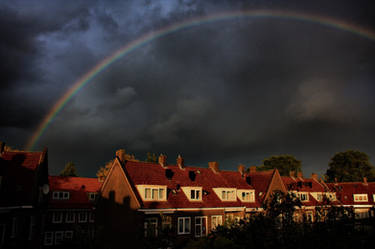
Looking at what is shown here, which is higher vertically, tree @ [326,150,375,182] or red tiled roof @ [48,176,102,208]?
tree @ [326,150,375,182]

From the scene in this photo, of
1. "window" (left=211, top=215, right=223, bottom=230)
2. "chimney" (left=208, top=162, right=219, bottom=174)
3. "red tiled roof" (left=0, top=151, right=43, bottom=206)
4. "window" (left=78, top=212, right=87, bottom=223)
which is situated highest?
"chimney" (left=208, top=162, right=219, bottom=174)

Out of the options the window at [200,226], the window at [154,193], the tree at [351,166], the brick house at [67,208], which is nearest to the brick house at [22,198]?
the window at [154,193]

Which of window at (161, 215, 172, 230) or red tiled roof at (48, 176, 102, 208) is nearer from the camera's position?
window at (161, 215, 172, 230)

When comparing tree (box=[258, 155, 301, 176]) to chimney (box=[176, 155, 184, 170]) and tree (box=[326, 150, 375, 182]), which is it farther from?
chimney (box=[176, 155, 184, 170])

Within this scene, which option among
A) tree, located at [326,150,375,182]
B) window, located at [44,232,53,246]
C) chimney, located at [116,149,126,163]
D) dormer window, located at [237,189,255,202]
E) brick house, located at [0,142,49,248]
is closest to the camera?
brick house, located at [0,142,49,248]

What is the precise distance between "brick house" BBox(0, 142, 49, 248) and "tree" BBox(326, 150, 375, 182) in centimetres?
8275

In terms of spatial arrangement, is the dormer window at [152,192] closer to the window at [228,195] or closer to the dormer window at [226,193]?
the dormer window at [226,193]


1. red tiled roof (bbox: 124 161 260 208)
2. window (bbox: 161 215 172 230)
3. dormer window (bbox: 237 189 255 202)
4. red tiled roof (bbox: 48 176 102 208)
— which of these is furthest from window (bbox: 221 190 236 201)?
red tiled roof (bbox: 48 176 102 208)

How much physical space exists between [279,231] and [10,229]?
86.6 feet

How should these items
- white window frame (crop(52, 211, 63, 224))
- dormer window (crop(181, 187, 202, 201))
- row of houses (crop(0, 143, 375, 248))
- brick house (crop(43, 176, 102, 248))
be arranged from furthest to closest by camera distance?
white window frame (crop(52, 211, 63, 224)) → brick house (crop(43, 176, 102, 248)) → dormer window (crop(181, 187, 202, 201)) → row of houses (crop(0, 143, 375, 248))

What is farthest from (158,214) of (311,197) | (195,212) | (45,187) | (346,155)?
(346,155)

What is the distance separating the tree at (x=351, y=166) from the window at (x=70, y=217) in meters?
73.7

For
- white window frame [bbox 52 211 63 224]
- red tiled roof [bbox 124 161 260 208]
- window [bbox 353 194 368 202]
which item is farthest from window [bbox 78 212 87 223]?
window [bbox 353 194 368 202]

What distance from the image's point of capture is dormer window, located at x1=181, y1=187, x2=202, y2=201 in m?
39.8
